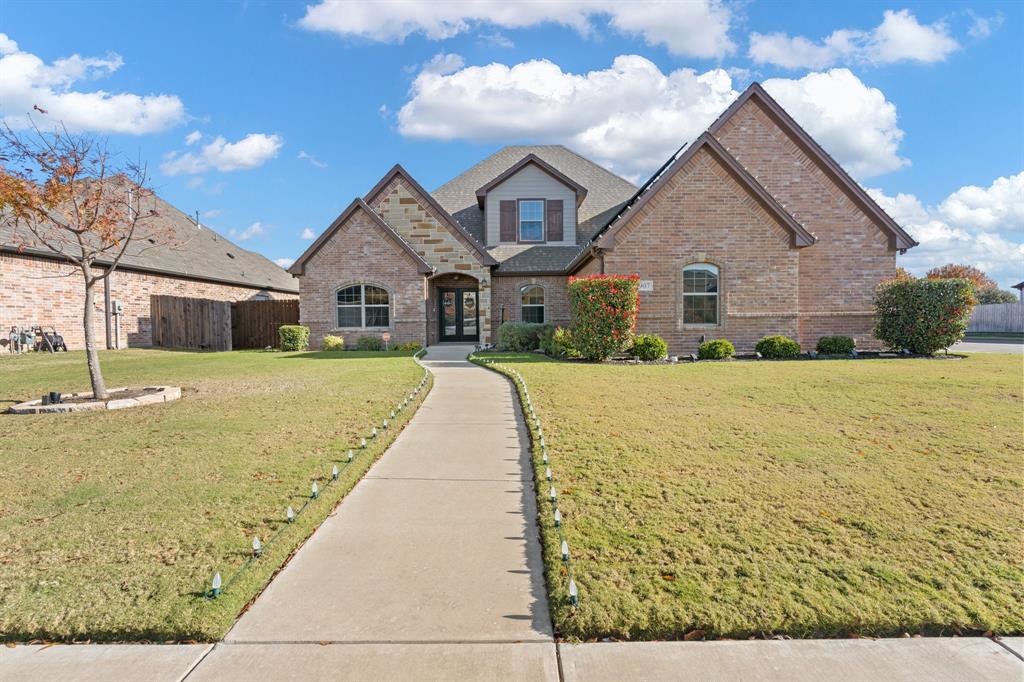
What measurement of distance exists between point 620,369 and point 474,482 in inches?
353

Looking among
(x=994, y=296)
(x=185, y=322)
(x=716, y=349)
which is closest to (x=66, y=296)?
(x=185, y=322)

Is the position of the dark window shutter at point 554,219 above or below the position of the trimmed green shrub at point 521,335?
above

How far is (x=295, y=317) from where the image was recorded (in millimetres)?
25438

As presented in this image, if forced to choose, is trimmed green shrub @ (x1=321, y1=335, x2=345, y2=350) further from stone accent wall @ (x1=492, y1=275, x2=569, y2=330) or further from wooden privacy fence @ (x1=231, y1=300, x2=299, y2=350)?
stone accent wall @ (x1=492, y1=275, x2=569, y2=330)

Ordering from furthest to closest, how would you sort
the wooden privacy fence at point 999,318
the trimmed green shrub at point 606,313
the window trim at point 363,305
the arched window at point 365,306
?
the wooden privacy fence at point 999,318 → the arched window at point 365,306 → the window trim at point 363,305 → the trimmed green shrub at point 606,313

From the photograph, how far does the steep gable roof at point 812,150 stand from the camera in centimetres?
1866

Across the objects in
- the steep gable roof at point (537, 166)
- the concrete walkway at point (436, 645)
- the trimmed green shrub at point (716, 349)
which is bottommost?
the concrete walkway at point (436, 645)

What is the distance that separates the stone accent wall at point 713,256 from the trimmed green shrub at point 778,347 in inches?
28.5

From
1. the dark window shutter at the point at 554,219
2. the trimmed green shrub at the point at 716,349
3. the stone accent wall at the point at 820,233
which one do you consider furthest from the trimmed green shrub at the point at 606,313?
the dark window shutter at the point at 554,219

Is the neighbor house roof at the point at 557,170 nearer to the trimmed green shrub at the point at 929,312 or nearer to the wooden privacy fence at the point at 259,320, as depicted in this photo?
the wooden privacy fence at the point at 259,320

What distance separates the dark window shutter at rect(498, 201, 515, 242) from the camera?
78.5ft

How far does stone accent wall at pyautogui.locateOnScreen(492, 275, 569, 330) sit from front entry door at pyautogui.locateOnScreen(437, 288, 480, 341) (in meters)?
0.98

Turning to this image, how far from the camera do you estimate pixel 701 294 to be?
17719 mm

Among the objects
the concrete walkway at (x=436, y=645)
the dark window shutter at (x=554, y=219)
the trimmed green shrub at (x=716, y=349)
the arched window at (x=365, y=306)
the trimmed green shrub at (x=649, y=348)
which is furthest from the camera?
the dark window shutter at (x=554, y=219)
